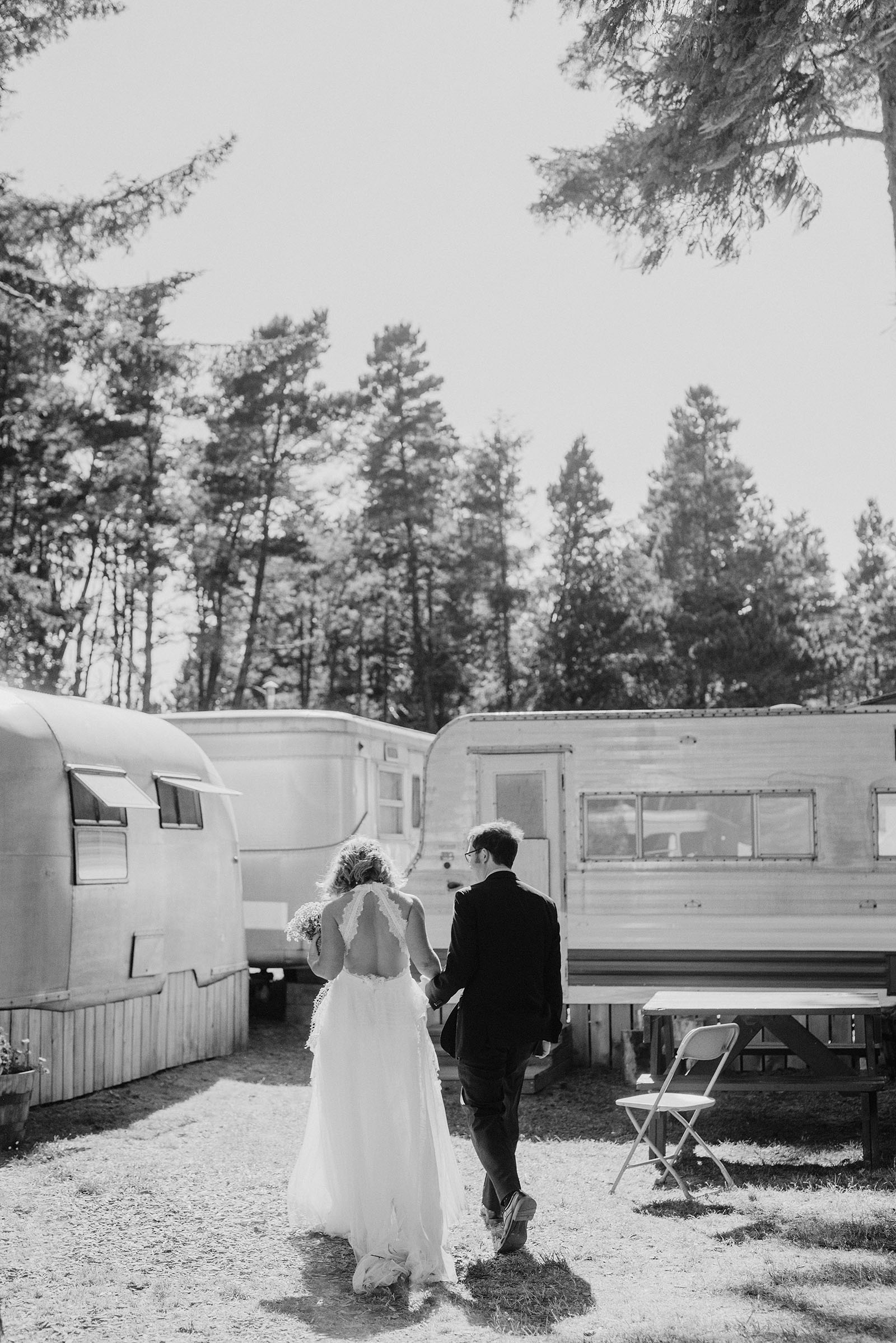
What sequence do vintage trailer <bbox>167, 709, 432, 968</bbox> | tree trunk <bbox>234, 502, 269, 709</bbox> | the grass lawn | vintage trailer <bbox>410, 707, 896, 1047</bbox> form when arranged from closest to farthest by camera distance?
the grass lawn
vintage trailer <bbox>410, 707, 896, 1047</bbox>
vintage trailer <bbox>167, 709, 432, 968</bbox>
tree trunk <bbox>234, 502, 269, 709</bbox>

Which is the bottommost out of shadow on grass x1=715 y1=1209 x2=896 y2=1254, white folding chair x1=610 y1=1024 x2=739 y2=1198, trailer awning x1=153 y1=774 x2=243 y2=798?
shadow on grass x1=715 y1=1209 x2=896 y2=1254

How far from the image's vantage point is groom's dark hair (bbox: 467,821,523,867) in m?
5.72

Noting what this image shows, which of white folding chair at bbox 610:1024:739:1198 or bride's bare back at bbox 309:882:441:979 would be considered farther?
white folding chair at bbox 610:1024:739:1198

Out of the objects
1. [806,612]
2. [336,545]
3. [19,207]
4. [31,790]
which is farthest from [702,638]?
[31,790]

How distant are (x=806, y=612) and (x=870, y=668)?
866 cm

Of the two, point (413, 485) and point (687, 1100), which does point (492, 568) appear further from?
point (687, 1100)

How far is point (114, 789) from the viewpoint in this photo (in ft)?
30.2

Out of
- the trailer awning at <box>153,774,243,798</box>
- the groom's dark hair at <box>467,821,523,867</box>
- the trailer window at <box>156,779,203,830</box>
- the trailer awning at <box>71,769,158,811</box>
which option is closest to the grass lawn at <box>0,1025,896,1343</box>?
the groom's dark hair at <box>467,821,523,867</box>

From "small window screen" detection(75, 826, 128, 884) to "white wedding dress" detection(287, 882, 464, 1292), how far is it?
3395 millimetres

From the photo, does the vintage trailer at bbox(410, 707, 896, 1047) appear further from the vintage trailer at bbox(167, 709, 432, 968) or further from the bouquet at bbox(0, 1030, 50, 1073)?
the bouquet at bbox(0, 1030, 50, 1073)

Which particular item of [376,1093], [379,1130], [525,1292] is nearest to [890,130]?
[376,1093]

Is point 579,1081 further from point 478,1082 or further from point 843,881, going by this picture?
point 478,1082

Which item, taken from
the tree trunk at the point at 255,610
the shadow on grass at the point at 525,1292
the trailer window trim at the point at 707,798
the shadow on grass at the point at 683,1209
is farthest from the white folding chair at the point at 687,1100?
the tree trunk at the point at 255,610

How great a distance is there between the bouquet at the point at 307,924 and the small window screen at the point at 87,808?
2915mm
